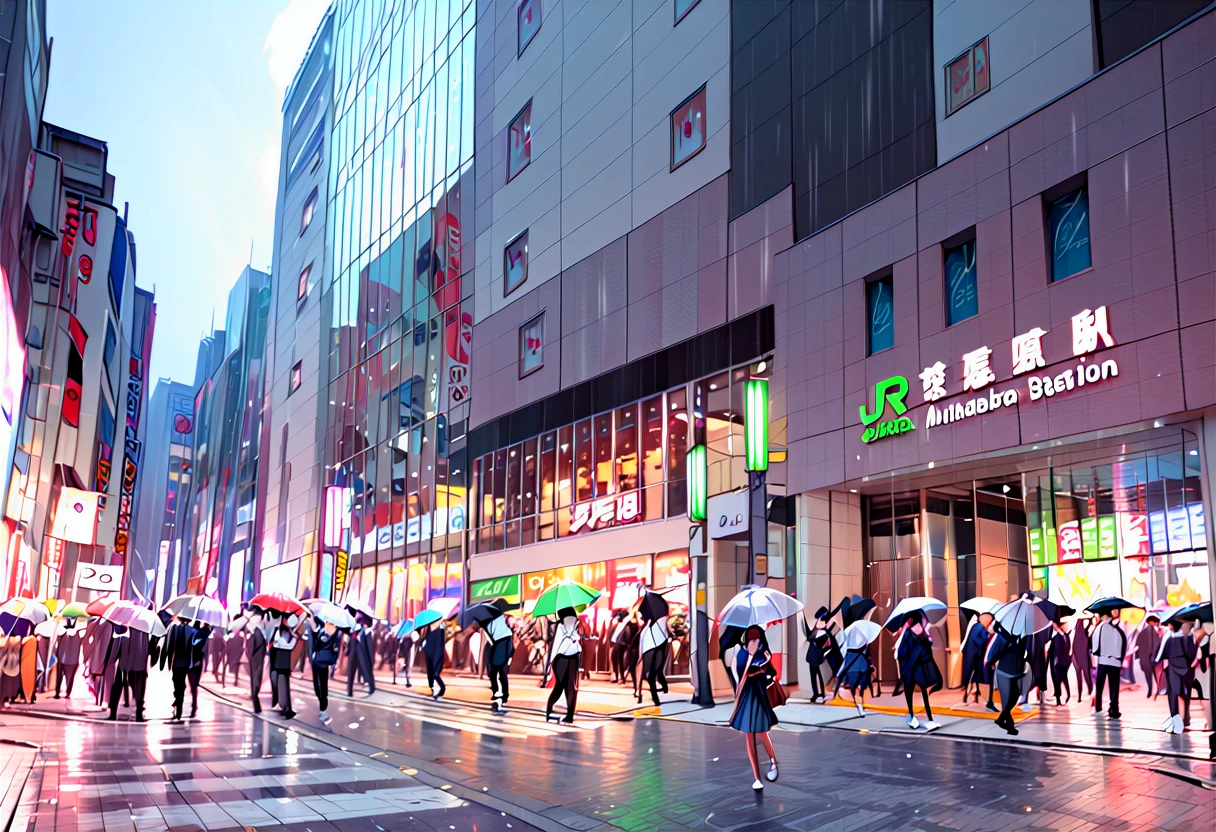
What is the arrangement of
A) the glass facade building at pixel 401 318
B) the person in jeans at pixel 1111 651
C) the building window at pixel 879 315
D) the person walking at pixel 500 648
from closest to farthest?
the person in jeans at pixel 1111 651, the person walking at pixel 500 648, the building window at pixel 879 315, the glass facade building at pixel 401 318

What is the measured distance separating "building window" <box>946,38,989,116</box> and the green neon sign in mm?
5826

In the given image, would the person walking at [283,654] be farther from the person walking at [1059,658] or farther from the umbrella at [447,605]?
the umbrella at [447,605]

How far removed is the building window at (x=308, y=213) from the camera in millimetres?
67875

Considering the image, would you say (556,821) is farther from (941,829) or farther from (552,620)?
(552,620)

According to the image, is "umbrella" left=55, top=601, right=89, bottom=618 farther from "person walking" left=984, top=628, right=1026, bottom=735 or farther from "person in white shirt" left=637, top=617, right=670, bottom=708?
"person walking" left=984, top=628, right=1026, bottom=735

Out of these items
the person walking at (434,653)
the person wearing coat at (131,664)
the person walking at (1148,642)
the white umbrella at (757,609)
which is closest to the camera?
the white umbrella at (757,609)

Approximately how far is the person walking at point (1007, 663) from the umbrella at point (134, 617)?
14.0 m

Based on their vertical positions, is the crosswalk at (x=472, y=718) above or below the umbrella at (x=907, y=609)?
below

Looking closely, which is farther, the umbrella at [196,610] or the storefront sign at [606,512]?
the storefront sign at [606,512]

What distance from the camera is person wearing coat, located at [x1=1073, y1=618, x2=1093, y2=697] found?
19.8 meters

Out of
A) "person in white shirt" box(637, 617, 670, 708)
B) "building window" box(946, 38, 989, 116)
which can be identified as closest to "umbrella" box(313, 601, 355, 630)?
"person in white shirt" box(637, 617, 670, 708)

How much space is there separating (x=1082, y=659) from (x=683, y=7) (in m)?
21.5

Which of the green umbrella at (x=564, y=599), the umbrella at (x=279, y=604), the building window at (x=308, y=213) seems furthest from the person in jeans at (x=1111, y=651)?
the building window at (x=308, y=213)

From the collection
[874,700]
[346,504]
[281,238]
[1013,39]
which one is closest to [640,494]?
[874,700]
